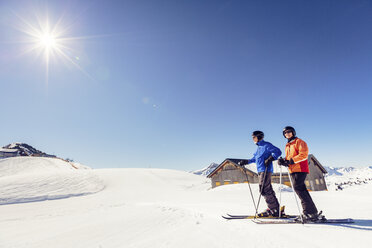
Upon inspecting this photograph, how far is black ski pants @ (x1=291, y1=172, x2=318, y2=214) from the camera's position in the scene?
2.97 meters

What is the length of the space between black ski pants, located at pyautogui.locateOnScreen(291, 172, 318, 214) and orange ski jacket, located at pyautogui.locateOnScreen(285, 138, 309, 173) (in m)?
0.10

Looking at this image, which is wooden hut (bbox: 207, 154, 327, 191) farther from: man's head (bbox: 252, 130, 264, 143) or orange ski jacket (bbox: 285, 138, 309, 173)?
orange ski jacket (bbox: 285, 138, 309, 173)

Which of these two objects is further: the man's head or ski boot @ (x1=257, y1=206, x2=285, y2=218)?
the man's head

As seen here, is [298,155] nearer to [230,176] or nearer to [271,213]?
[271,213]

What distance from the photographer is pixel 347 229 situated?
240cm

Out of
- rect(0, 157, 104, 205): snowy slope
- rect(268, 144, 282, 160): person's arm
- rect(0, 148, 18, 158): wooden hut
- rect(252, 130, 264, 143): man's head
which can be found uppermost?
rect(0, 148, 18, 158): wooden hut

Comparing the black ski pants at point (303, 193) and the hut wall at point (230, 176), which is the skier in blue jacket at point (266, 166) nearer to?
the black ski pants at point (303, 193)

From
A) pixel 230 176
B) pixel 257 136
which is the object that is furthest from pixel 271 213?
pixel 230 176

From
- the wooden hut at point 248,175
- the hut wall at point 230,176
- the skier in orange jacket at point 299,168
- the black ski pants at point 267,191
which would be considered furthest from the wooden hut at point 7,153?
the skier in orange jacket at point 299,168

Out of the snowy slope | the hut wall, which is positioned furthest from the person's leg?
the hut wall

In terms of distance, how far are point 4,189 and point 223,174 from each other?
22.9 m

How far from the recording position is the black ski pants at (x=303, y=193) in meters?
2.97

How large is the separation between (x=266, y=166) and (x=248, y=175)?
20649 mm

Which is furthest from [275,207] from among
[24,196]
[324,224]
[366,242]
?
[24,196]
